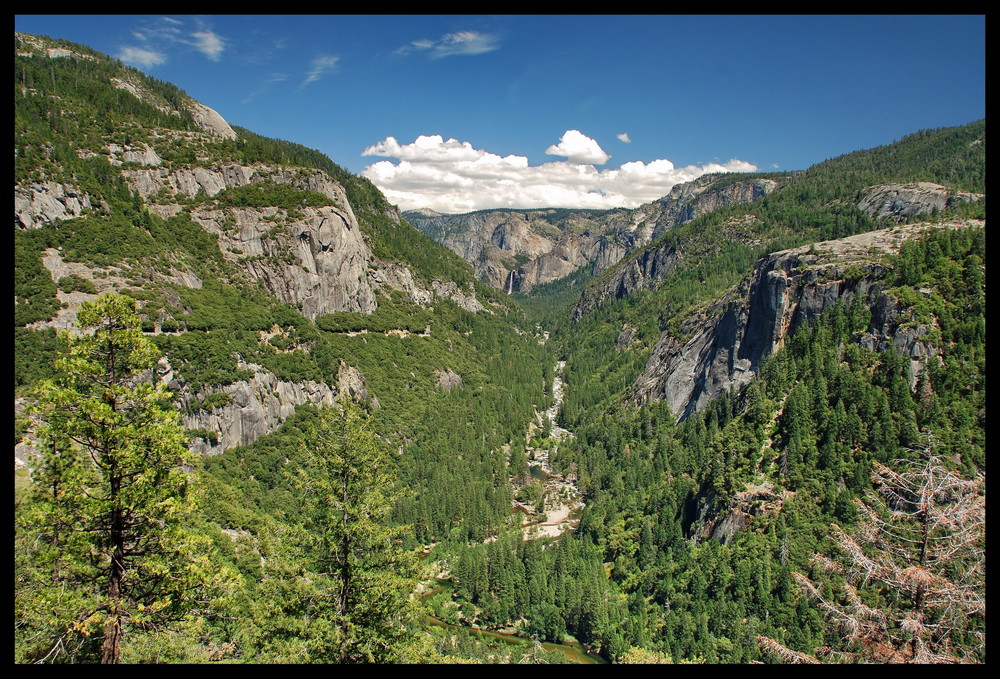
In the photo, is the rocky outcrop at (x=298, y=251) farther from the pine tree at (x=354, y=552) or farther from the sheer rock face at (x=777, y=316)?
the pine tree at (x=354, y=552)

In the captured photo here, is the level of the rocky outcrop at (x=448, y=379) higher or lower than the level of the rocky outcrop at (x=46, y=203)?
lower

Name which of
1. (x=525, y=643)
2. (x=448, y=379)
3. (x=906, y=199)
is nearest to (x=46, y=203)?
(x=448, y=379)

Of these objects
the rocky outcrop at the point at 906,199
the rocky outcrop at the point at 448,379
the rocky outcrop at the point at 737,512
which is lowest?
the rocky outcrop at the point at 737,512

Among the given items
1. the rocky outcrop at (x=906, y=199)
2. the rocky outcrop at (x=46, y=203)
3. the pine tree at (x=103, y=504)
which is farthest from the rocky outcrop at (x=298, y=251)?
the rocky outcrop at (x=906, y=199)

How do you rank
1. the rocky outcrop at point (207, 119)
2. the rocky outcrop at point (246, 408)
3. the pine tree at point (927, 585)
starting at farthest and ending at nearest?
the rocky outcrop at point (207, 119) → the rocky outcrop at point (246, 408) → the pine tree at point (927, 585)

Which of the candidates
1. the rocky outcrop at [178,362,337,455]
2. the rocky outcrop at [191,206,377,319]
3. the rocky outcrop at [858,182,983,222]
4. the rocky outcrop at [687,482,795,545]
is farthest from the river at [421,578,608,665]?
the rocky outcrop at [858,182,983,222]

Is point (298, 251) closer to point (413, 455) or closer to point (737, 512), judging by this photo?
point (413, 455)
